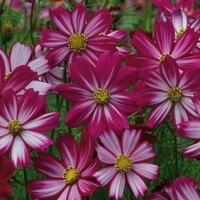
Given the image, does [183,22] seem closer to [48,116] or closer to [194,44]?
[194,44]

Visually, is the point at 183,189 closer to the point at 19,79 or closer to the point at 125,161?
the point at 125,161

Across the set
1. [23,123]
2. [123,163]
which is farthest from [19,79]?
[123,163]

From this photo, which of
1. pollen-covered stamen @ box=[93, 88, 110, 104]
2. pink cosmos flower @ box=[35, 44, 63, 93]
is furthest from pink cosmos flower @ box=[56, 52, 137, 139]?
pink cosmos flower @ box=[35, 44, 63, 93]

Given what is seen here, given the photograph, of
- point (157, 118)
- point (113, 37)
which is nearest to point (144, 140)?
point (157, 118)

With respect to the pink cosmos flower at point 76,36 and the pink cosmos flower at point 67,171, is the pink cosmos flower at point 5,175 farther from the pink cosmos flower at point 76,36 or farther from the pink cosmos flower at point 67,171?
the pink cosmos flower at point 76,36

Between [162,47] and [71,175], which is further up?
[162,47]

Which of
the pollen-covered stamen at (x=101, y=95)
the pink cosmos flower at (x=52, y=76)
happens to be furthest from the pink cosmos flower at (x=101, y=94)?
the pink cosmos flower at (x=52, y=76)

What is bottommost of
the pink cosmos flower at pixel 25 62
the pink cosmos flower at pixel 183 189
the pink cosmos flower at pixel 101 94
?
the pink cosmos flower at pixel 183 189
